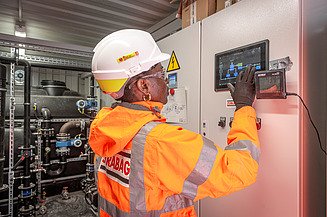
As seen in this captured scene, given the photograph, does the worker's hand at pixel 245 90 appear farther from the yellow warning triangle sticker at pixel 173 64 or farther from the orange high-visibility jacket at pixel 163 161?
the yellow warning triangle sticker at pixel 173 64

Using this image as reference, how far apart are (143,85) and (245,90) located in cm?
50

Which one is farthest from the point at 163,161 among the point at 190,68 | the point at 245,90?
the point at 190,68

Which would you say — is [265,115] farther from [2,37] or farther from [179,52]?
[2,37]

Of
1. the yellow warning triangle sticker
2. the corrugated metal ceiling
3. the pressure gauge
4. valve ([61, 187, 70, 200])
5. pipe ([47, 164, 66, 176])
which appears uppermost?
the corrugated metal ceiling

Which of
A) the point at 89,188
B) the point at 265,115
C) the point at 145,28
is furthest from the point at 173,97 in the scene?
the point at 89,188

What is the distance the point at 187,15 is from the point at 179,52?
332 millimetres

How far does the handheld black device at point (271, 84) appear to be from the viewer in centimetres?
101

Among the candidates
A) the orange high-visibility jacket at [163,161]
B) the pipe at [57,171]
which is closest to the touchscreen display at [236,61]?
the orange high-visibility jacket at [163,161]

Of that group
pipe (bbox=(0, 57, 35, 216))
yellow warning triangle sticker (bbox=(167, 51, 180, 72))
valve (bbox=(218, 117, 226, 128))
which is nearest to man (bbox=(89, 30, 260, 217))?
valve (bbox=(218, 117, 226, 128))

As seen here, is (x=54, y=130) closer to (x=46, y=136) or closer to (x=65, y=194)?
(x=46, y=136)

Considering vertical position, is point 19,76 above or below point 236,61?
above

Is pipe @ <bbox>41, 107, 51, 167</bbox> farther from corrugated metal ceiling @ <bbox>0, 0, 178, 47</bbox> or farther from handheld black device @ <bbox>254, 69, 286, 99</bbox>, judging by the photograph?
handheld black device @ <bbox>254, 69, 286, 99</bbox>

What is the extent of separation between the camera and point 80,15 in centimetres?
275

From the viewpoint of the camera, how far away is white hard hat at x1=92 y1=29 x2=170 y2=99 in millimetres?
1023
